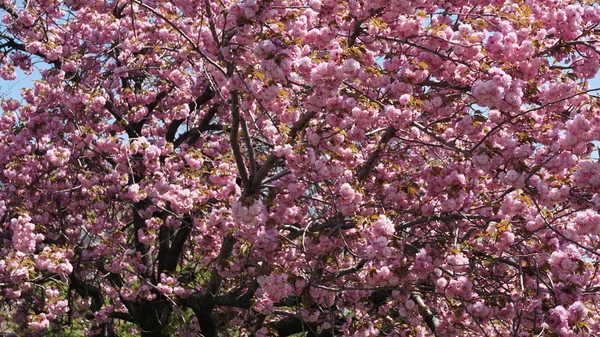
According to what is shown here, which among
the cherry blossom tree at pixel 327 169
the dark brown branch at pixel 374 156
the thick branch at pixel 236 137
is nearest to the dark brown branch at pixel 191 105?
the cherry blossom tree at pixel 327 169

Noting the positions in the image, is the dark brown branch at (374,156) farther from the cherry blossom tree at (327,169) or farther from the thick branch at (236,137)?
the thick branch at (236,137)

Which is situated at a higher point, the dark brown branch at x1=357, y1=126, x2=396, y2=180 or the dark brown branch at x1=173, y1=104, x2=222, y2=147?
the dark brown branch at x1=173, y1=104, x2=222, y2=147

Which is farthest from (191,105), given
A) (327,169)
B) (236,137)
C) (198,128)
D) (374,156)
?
(327,169)

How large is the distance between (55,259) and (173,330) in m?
2.20

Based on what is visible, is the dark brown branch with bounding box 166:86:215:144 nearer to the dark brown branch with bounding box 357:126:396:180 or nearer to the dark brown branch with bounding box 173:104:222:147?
the dark brown branch with bounding box 173:104:222:147

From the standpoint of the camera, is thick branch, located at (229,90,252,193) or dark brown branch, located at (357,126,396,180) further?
dark brown branch, located at (357,126,396,180)

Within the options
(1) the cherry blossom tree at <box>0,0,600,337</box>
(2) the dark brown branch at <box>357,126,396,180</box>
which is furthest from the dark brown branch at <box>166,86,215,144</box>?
(2) the dark brown branch at <box>357,126,396,180</box>

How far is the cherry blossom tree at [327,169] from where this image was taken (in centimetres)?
431

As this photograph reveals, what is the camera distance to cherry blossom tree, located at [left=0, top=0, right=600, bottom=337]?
4312 mm

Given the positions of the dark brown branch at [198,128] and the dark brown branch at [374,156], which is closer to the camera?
the dark brown branch at [374,156]

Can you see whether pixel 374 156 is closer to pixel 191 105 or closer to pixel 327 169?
pixel 327 169

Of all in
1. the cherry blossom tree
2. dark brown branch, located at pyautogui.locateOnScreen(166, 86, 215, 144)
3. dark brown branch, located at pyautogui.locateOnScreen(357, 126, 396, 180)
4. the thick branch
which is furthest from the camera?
dark brown branch, located at pyautogui.locateOnScreen(166, 86, 215, 144)

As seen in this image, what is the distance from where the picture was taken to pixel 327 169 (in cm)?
462

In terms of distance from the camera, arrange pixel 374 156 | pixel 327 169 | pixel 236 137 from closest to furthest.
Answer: pixel 327 169
pixel 236 137
pixel 374 156
